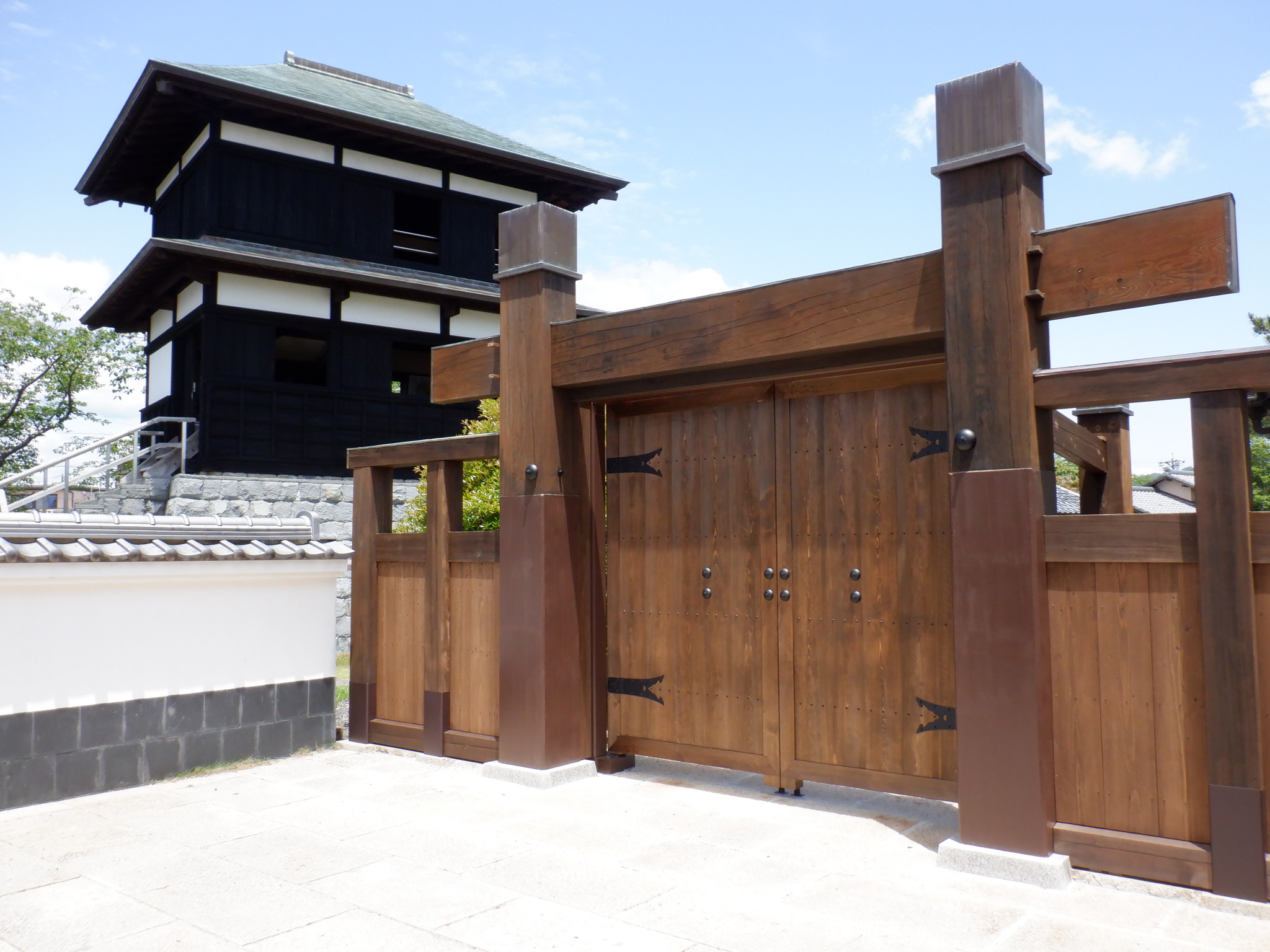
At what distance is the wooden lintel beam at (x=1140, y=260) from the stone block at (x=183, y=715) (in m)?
5.31

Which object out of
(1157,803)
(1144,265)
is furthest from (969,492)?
(1157,803)

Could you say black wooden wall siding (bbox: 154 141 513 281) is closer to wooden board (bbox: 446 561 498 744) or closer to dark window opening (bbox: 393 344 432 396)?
dark window opening (bbox: 393 344 432 396)

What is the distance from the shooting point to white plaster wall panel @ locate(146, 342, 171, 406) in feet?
49.9

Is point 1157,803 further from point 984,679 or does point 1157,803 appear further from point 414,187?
point 414,187

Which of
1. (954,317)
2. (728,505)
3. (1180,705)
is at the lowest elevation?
(1180,705)

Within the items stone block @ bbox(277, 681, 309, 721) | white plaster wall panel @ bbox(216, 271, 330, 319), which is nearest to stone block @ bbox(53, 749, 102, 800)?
stone block @ bbox(277, 681, 309, 721)

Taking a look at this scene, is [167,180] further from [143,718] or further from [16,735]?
[16,735]

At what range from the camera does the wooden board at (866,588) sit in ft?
15.1

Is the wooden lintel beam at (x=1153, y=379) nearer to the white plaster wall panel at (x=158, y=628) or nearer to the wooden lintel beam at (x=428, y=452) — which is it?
the wooden lintel beam at (x=428, y=452)

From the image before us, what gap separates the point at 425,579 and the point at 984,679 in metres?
3.78

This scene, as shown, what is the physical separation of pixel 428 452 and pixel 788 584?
270cm

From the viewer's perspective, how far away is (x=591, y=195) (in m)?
17.3

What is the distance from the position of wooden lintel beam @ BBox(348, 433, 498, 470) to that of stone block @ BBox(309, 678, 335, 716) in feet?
5.09

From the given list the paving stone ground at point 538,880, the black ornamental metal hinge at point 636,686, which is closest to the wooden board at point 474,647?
the paving stone ground at point 538,880
